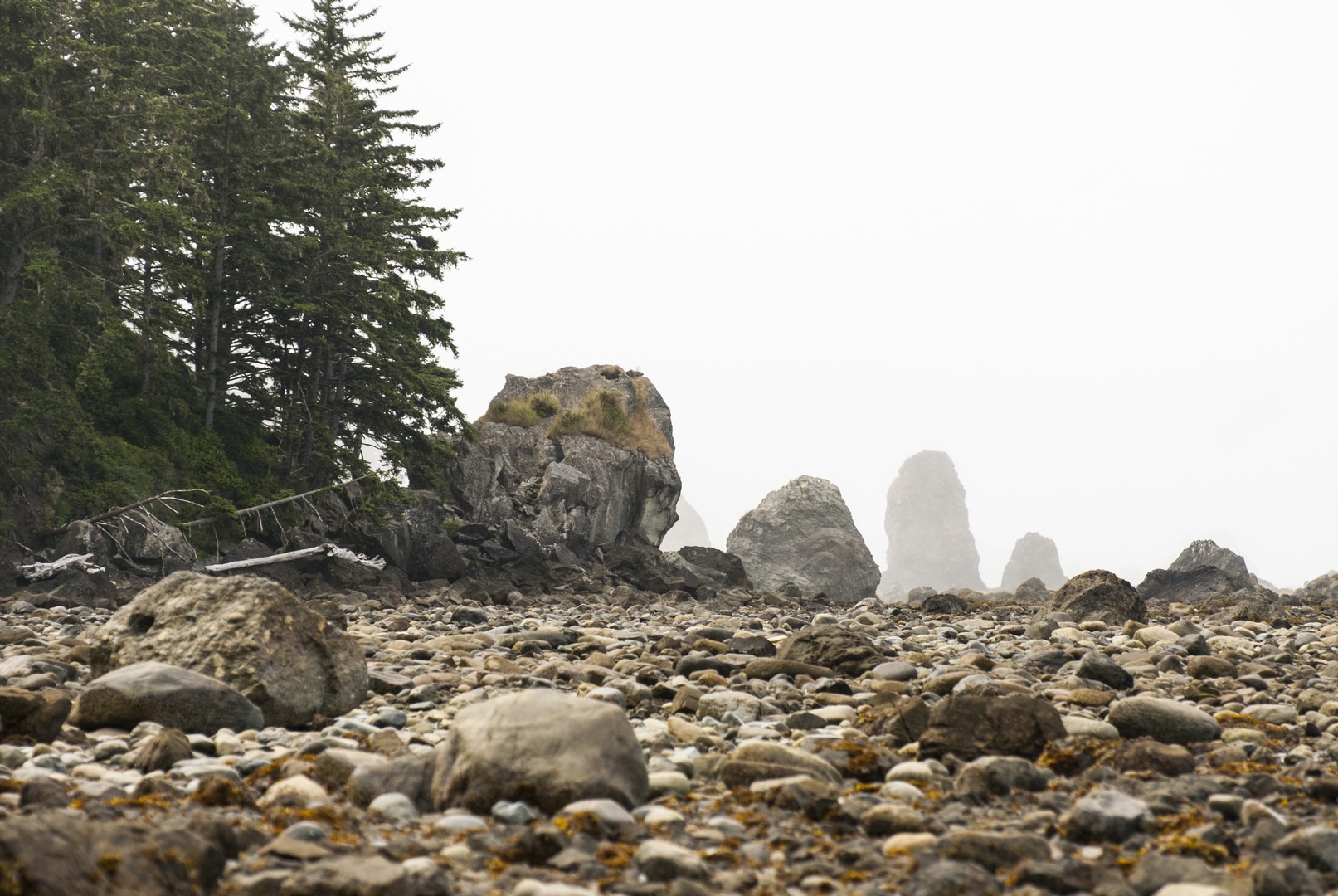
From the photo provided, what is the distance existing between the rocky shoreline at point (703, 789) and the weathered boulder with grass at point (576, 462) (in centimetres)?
2022

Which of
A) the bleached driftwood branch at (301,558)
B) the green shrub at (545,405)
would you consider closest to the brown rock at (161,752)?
the bleached driftwood branch at (301,558)

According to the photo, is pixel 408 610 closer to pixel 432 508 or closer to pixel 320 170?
pixel 432 508

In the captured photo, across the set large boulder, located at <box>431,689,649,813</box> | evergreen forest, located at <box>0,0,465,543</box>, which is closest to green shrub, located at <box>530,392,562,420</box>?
evergreen forest, located at <box>0,0,465,543</box>

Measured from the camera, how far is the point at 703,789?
4598 mm

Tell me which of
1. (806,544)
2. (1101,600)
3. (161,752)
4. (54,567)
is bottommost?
(161,752)

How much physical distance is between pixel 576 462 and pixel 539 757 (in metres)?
26.0

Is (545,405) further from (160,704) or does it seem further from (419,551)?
(160,704)

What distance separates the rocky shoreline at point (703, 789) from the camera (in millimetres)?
3197

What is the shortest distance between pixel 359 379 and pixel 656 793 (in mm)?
22654

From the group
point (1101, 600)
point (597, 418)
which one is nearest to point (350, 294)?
point (597, 418)

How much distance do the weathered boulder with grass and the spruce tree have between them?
9.53 feet

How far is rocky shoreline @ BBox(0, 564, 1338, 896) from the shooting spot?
3197mm

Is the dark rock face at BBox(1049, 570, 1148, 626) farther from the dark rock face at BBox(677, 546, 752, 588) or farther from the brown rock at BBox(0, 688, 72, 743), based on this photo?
the dark rock face at BBox(677, 546, 752, 588)

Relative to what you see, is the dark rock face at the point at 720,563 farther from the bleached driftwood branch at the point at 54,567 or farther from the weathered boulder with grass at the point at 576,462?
the bleached driftwood branch at the point at 54,567
